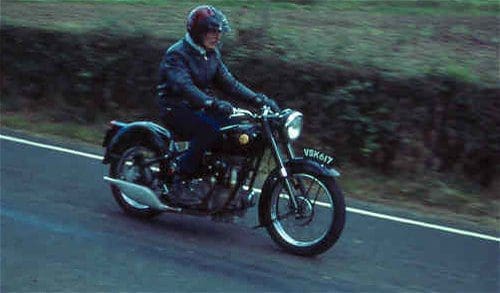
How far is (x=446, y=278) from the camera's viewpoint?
20.0ft

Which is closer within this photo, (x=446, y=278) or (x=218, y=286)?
(x=218, y=286)

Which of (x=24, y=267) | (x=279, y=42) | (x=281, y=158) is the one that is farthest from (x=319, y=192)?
(x=279, y=42)

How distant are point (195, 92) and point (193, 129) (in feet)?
1.27

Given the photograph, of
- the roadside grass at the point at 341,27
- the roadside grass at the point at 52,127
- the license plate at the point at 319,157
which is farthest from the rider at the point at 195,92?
the roadside grass at the point at 52,127

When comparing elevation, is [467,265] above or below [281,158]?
below

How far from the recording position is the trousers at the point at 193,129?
6758 mm

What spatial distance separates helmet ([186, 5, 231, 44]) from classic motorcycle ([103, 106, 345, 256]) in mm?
707

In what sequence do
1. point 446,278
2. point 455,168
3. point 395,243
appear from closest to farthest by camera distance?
point 446,278 → point 395,243 → point 455,168

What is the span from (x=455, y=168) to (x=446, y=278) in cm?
373

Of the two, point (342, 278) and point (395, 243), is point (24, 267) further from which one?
point (395, 243)

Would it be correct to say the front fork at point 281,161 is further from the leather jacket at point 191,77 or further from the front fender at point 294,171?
the leather jacket at point 191,77

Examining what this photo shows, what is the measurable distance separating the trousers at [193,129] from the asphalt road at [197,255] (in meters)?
0.61

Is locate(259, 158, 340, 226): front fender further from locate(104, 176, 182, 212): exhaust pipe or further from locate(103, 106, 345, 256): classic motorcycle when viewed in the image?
locate(104, 176, 182, 212): exhaust pipe

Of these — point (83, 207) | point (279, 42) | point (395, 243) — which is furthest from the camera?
point (279, 42)
